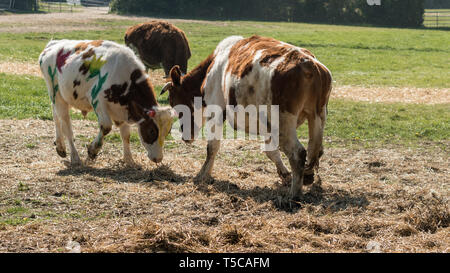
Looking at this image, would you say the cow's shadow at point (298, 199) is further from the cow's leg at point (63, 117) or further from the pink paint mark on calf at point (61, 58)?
the pink paint mark on calf at point (61, 58)

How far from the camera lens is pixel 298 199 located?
22.5ft

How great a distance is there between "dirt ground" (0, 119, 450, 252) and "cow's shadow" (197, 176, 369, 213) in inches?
0.6

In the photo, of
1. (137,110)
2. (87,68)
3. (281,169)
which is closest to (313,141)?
(281,169)

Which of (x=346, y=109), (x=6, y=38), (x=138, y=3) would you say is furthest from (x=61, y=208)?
(x=138, y=3)

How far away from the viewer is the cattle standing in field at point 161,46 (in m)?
15.9

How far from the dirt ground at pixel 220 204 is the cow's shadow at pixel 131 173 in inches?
0.6

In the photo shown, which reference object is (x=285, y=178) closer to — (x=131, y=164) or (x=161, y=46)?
(x=131, y=164)

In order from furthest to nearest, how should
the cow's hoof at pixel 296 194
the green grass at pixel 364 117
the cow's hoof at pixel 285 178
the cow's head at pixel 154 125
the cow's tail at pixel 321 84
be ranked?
the green grass at pixel 364 117 < the cow's head at pixel 154 125 < the cow's hoof at pixel 285 178 < the cow's hoof at pixel 296 194 < the cow's tail at pixel 321 84

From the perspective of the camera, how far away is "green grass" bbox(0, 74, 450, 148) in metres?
11.0

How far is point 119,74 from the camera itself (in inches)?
327

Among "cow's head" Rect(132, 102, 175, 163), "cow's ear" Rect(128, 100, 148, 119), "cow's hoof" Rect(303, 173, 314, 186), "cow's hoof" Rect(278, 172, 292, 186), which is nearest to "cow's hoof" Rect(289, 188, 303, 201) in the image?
"cow's hoof" Rect(303, 173, 314, 186)

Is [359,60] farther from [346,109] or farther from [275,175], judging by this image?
[275,175]

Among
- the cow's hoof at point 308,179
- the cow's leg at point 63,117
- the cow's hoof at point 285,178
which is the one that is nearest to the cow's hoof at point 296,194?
the cow's hoof at point 308,179

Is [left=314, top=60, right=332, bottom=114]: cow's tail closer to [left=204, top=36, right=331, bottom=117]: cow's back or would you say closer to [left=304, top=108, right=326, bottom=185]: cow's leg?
[left=204, top=36, right=331, bottom=117]: cow's back
